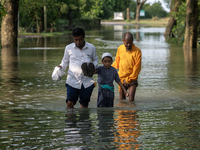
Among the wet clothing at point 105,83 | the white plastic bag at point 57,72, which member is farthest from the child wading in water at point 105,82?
the white plastic bag at point 57,72

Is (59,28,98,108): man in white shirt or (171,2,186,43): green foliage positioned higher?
(171,2,186,43): green foliage

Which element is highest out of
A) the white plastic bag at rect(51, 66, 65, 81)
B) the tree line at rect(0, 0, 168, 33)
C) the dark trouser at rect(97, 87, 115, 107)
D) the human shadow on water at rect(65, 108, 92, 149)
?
the tree line at rect(0, 0, 168, 33)

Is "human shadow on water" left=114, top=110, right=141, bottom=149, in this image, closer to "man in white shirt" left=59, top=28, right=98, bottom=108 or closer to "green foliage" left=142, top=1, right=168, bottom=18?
"man in white shirt" left=59, top=28, right=98, bottom=108

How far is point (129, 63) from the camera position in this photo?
7.31 metres

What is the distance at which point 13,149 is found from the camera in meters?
4.59

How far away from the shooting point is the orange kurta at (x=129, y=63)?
727 cm

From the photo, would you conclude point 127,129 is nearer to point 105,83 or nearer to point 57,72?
point 105,83

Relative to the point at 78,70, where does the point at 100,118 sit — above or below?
below

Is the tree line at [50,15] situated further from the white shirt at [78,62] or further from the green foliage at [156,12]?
the green foliage at [156,12]

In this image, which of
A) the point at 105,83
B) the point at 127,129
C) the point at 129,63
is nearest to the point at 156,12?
the point at 129,63

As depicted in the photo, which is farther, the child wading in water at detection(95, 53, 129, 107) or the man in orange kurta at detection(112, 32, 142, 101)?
the man in orange kurta at detection(112, 32, 142, 101)

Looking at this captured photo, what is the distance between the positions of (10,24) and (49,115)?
1703 cm

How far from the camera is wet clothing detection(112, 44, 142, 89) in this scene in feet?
23.9

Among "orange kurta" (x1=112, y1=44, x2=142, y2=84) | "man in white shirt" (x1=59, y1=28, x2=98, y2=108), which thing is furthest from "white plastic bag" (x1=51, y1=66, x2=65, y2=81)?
"orange kurta" (x1=112, y1=44, x2=142, y2=84)
